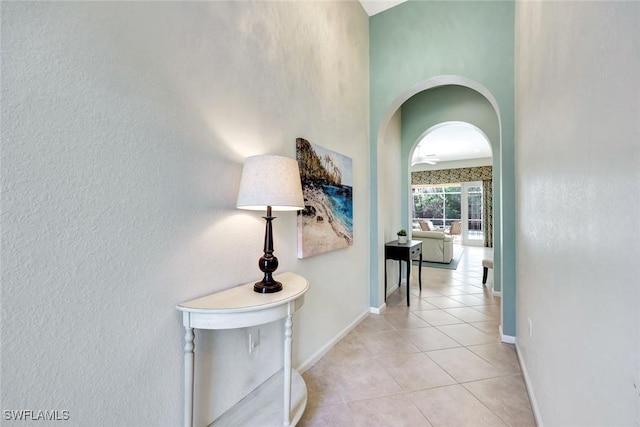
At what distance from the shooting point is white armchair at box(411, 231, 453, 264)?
6141 millimetres

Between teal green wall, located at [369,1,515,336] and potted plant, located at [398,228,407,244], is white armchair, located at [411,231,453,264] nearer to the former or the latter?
potted plant, located at [398,228,407,244]

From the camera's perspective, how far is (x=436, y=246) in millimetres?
6191

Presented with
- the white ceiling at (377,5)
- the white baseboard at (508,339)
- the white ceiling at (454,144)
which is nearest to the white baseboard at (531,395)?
the white baseboard at (508,339)

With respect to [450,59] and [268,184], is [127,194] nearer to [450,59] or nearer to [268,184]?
[268,184]

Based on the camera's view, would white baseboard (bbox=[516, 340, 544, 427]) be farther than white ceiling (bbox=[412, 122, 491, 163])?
No

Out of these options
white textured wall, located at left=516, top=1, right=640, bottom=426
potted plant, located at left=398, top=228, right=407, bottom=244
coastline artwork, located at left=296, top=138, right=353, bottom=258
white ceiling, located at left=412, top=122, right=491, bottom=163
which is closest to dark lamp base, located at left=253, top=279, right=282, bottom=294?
coastline artwork, located at left=296, top=138, right=353, bottom=258

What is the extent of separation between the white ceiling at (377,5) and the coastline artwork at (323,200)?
6.17 ft

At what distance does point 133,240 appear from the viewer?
41.5 inches

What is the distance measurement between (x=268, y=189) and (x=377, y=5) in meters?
3.02

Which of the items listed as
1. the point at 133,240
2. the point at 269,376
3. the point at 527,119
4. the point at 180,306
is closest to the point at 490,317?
the point at 527,119

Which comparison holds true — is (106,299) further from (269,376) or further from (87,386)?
(269,376)

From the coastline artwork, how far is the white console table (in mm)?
511

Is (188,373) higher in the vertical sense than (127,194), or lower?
lower

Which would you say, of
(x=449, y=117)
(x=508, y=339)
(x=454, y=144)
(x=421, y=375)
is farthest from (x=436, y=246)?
(x=421, y=375)
